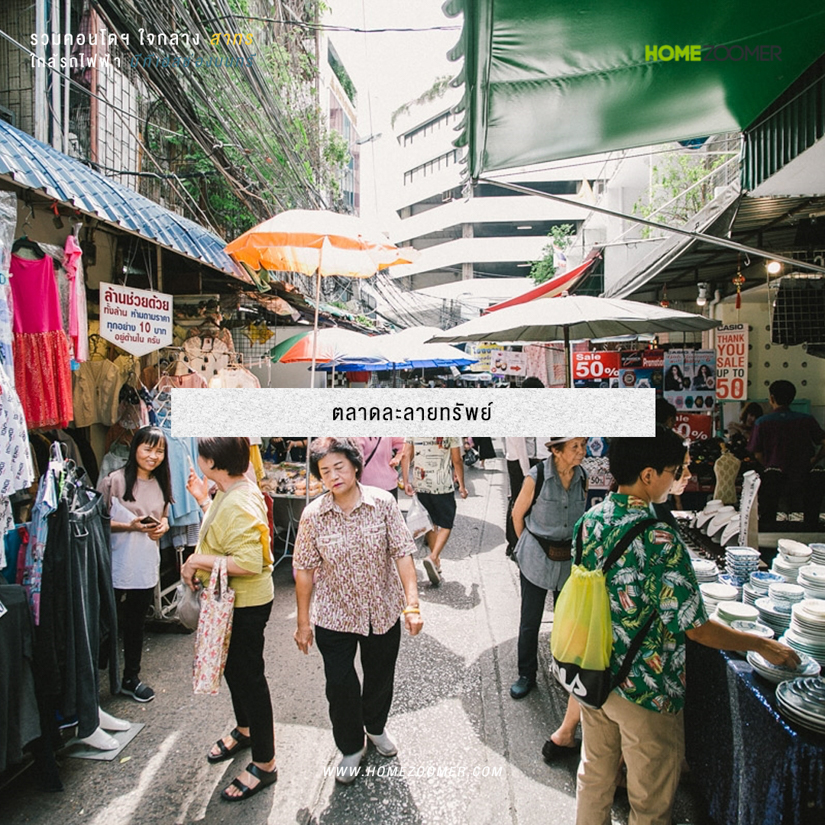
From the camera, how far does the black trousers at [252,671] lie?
2820 millimetres

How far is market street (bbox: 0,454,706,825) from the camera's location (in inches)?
107

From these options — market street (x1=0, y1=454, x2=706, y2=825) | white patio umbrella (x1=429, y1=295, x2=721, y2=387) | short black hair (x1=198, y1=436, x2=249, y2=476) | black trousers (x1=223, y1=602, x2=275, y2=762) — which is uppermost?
white patio umbrella (x1=429, y1=295, x2=721, y2=387)

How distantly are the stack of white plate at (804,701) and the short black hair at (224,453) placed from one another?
2579mm

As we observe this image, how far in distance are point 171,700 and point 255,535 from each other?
1.76 meters

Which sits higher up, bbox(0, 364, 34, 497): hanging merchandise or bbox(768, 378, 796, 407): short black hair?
bbox(768, 378, 796, 407): short black hair

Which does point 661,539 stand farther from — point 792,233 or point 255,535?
point 792,233

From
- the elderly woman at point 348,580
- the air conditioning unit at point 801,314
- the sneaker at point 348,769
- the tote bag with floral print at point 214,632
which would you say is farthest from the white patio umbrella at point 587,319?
the sneaker at point 348,769

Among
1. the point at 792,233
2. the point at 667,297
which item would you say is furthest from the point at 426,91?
the point at 792,233

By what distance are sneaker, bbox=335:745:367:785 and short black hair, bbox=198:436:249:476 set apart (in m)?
1.66

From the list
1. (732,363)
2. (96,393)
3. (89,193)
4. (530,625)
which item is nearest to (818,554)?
(530,625)

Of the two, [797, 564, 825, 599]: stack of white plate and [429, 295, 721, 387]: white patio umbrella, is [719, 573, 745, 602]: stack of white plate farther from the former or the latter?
[429, 295, 721, 387]: white patio umbrella

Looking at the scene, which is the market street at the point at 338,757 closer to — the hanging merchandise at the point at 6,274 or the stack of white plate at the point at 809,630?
the stack of white plate at the point at 809,630

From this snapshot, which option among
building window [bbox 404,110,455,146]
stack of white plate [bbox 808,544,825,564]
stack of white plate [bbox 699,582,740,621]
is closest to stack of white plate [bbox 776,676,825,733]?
stack of white plate [bbox 699,582,740,621]

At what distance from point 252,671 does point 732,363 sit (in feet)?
18.4
